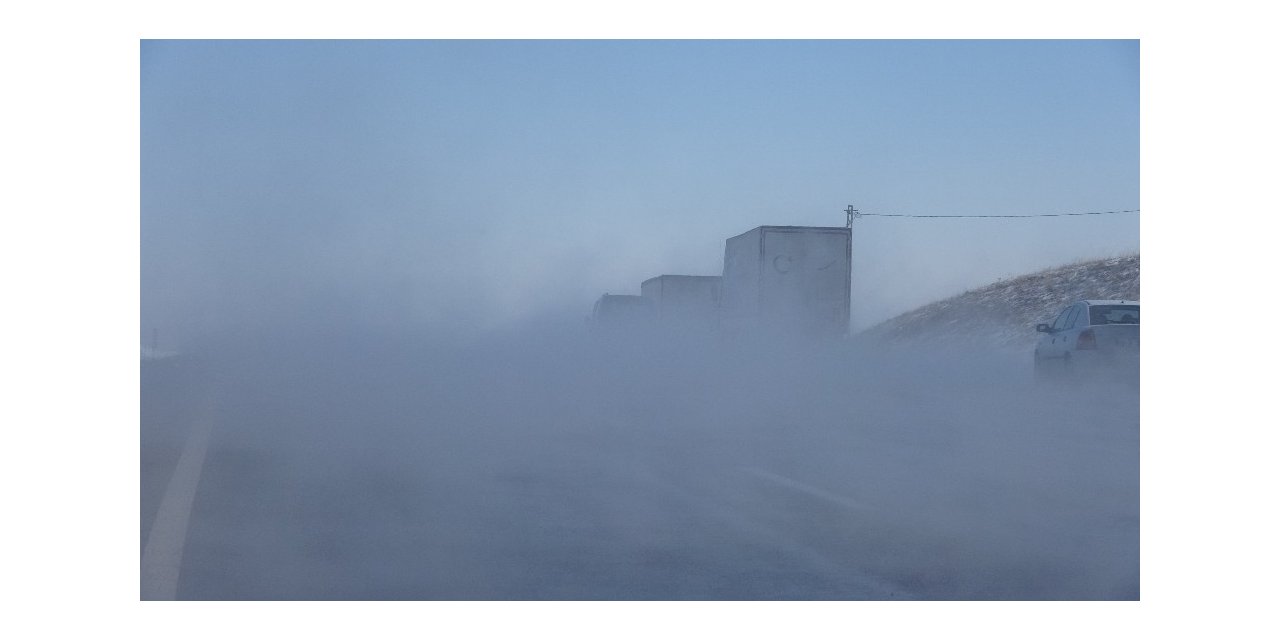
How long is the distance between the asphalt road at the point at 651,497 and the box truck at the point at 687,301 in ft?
47.6

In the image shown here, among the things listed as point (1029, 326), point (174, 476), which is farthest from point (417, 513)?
point (1029, 326)

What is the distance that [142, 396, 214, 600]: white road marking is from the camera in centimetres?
731

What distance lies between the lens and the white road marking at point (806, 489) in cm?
1030

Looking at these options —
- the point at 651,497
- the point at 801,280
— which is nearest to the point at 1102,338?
the point at 801,280

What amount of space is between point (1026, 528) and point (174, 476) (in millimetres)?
7491

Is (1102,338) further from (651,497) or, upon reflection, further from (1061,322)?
(651,497)

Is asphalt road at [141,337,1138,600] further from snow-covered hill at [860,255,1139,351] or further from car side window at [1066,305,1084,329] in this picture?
snow-covered hill at [860,255,1139,351]

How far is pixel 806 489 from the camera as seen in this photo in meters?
11.2

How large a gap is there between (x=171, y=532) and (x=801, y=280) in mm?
18569

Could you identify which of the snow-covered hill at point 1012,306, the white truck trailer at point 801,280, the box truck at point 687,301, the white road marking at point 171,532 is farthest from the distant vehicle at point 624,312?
the white road marking at point 171,532

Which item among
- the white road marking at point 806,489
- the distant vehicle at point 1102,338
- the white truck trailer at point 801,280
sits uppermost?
the white truck trailer at point 801,280

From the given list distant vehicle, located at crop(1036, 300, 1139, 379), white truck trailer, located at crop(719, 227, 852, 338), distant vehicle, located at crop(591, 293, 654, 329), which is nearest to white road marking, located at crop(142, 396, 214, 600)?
distant vehicle, located at crop(1036, 300, 1139, 379)

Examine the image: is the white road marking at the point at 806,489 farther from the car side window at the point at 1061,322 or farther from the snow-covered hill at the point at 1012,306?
the snow-covered hill at the point at 1012,306

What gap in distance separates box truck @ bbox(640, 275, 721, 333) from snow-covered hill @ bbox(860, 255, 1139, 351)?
1215 centimetres
